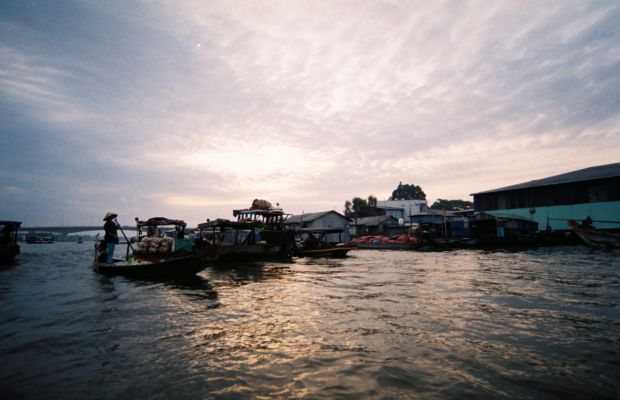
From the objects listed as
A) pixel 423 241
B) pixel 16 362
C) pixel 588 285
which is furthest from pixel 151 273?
pixel 423 241

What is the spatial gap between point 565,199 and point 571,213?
1.44 metres

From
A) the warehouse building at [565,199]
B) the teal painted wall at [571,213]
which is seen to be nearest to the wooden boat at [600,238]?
the warehouse building at [565,199]

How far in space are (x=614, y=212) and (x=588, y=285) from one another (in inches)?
963

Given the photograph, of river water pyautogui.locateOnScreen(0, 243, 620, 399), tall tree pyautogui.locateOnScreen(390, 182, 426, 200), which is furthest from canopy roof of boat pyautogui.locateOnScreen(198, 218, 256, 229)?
tall tree pyautogui.locateOnScreen(390, 182, 426, 200)

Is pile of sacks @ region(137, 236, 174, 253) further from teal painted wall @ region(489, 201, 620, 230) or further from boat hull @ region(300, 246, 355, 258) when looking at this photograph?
teal painted wall @ region(489, 201, 620, 230)

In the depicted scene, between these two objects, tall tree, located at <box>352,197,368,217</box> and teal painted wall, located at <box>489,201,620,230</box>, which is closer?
teal painted wall, located at <box>489,201,620,230</box>

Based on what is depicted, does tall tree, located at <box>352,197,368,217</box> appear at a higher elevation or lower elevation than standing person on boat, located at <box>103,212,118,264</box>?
higher

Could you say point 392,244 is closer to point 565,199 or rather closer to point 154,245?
point 565,199

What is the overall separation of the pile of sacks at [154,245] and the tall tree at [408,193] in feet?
228

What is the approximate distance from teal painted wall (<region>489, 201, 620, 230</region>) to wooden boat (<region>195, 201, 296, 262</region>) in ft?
83.3

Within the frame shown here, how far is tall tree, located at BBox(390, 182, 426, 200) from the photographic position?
75375 mm

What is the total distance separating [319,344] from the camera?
Answer: 4.96m

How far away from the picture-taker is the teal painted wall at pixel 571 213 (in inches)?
1039

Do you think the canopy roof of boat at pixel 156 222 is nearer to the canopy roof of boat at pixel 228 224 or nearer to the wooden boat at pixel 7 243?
the canopy roof of boat at pixel 228 224
